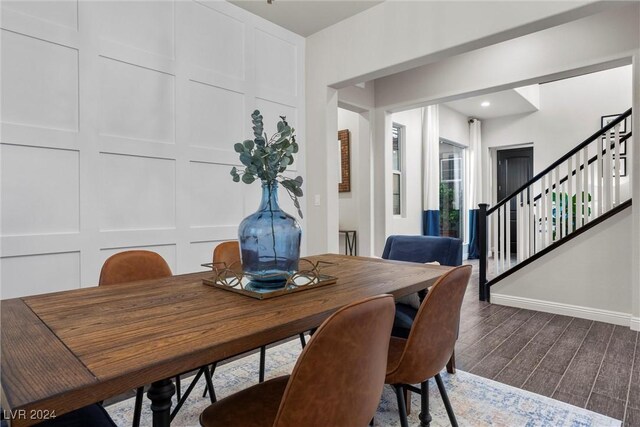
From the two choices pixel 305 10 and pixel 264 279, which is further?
pixel 305 10

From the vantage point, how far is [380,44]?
320 centimetres

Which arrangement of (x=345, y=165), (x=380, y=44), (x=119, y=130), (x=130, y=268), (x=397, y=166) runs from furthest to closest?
(x=397, y=166) → (x=345, y=165) → (x=380, y=44) → (x=119, y=130) → (x=130, y=268)

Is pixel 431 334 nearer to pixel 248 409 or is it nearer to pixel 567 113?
pixel 248 409

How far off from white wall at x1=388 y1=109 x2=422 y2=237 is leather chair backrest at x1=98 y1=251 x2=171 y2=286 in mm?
4077

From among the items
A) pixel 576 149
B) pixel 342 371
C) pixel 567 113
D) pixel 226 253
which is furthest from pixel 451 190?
pixel 342 371

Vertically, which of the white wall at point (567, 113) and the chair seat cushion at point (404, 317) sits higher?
the white wall at point (567, 113)

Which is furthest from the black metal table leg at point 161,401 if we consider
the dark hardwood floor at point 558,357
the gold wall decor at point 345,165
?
the gold wall decor at point 345,165

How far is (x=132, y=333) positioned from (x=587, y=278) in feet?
12.7

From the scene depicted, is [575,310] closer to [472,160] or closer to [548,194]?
[548,194]

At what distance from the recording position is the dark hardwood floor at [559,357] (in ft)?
6.61

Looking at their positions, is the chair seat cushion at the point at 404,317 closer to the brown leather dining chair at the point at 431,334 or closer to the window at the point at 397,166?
the brown leather dining chair at the point at 431,334

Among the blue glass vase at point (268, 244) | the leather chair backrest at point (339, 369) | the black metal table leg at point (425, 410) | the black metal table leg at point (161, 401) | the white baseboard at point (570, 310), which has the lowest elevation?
the white baseboard at point (570, 310)

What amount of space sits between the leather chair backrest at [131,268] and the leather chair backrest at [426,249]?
1589mm

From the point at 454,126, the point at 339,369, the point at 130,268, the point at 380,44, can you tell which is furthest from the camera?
the point at 454,126
